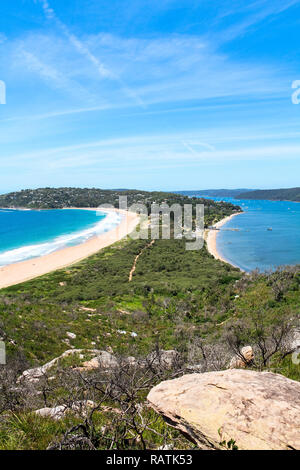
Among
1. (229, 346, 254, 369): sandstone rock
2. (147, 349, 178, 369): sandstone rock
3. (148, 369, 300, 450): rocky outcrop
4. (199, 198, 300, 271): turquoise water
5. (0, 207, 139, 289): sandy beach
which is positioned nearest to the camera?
(148, 369, 300, 450): rocky outcrop

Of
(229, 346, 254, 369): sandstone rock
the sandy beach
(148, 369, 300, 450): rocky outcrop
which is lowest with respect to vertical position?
the sandy beach

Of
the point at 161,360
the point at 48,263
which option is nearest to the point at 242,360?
the point at 161,360

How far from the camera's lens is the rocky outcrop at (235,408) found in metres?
3.05

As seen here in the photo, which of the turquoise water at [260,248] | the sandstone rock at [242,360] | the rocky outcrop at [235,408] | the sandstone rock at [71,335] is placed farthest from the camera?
the turquoise water at [260,248]

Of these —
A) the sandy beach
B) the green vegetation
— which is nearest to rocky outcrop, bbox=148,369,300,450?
the green vegetation

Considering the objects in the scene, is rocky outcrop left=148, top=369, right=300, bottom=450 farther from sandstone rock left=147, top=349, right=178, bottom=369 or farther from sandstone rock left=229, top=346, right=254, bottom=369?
sandstone rock left=229, top=346, right=254, bottom=369

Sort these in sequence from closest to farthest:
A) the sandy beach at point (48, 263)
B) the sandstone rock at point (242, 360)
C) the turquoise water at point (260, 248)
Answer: the sandstone rock at point (242, 360) < the sandy beach at point (48, 263) < the turquoise water at point (260, 248)

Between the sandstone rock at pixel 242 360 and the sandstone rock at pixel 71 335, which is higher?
the sandstone rock at pixel 242 360

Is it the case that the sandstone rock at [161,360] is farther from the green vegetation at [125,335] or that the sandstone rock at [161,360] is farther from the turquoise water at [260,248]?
the turquoise water at [260,248]

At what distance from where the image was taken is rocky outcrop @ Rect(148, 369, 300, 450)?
120 inches

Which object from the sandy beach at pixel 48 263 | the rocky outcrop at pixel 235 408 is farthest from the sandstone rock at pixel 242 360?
the sandy beach at pixel 48 263
